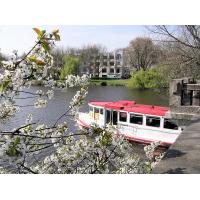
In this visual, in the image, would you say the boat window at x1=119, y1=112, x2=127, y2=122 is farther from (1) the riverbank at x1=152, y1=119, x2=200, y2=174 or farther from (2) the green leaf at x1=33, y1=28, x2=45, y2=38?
(2) the green leaf at x1=33, y1=28, x2=45, y2=38

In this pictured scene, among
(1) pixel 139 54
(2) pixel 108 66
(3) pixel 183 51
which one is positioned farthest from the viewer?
(2) pixel 108 66

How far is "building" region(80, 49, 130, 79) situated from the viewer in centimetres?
7641

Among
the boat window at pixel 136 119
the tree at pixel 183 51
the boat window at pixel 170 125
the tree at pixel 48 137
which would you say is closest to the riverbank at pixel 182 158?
the tree at pixel 48 137

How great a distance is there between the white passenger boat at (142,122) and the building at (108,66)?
52663mm

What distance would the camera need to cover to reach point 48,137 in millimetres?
4809

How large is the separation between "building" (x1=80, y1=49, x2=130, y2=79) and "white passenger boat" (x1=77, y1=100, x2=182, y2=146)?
173 ft

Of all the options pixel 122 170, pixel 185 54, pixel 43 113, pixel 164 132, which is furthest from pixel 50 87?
pixel 43 113

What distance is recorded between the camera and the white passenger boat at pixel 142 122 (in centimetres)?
1847

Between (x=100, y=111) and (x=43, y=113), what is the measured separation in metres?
5.35

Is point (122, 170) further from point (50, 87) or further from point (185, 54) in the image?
point (185, 54)

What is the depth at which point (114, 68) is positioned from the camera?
88.6 metres

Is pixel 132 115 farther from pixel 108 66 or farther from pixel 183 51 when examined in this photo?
pixel 108 66

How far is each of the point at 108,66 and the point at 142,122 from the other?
68611 mm

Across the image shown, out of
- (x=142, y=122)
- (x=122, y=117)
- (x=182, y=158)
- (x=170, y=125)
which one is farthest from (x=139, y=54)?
(x=182, y=158)
